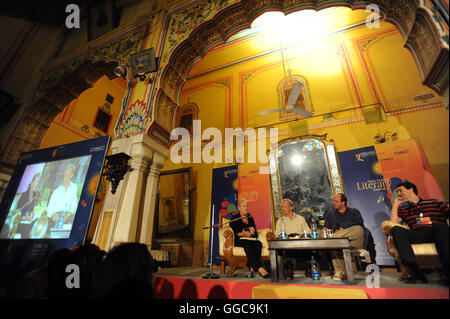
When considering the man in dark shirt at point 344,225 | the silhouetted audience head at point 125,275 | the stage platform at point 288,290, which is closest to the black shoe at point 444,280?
the stage platform at point 288,290

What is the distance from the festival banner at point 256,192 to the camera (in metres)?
6.01

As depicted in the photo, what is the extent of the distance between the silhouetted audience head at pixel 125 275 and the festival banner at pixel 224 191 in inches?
189

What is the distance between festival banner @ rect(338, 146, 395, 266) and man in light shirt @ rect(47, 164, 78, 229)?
582 centimetres

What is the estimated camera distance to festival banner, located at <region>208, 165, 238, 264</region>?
6.52 metres

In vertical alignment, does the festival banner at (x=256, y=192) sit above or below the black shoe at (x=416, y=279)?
above

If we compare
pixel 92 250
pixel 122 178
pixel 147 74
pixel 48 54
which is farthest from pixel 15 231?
pixel 48 54

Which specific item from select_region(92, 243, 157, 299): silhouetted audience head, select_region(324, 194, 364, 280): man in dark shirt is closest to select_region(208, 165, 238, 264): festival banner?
select_region(324, 194, 364, 280): man in dark shirt

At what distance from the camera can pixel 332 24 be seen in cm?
728

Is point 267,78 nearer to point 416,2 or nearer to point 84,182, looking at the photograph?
point 416,2

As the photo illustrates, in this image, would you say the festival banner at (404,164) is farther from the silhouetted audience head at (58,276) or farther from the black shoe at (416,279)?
the silhouetted audience head at (58,276)

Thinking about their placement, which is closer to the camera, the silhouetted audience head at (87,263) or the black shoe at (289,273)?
the silhouetted audience head at (87,263)

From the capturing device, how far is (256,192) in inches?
249

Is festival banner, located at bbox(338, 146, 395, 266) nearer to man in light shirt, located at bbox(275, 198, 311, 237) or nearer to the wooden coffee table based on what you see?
man in light shirt, located at bbox(275, 198, 311, 237)

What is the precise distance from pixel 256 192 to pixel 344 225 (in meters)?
2.68
